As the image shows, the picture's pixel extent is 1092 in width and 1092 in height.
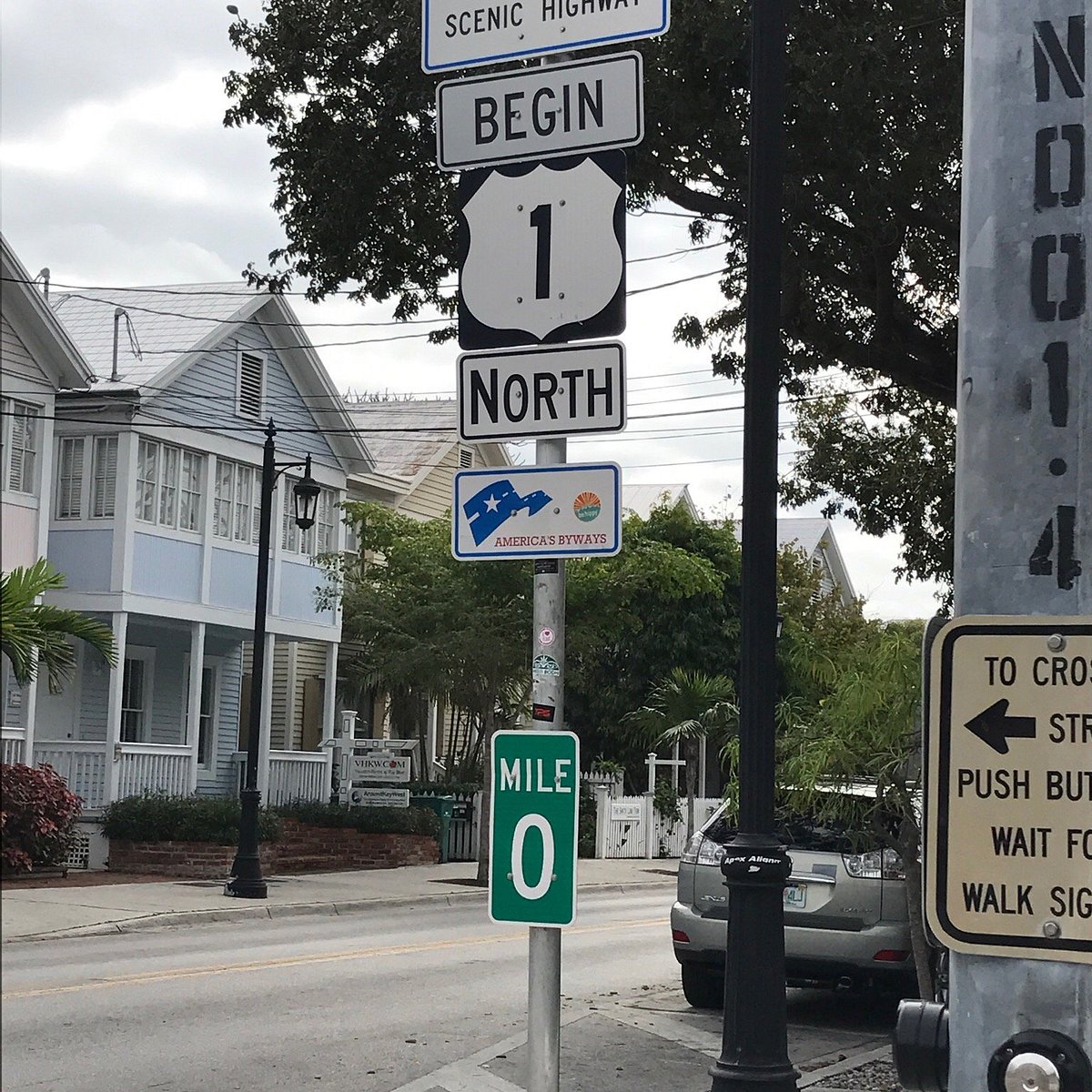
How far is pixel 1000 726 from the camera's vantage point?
7.04 ft

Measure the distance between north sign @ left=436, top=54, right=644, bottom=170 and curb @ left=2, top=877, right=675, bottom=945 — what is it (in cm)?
1168

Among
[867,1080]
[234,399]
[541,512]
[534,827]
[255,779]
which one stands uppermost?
[234,399]

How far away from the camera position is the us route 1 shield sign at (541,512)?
15.9 feet

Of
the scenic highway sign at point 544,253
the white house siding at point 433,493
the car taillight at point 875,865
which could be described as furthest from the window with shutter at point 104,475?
the scenic highway sign at point 544,253

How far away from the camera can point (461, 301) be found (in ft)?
16.6

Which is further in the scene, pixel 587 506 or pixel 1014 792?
pixel 587 506

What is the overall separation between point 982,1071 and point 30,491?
24.2 m

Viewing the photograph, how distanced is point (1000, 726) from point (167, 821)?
23.7 metres

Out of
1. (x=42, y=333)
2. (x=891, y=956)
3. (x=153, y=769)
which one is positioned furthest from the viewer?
(x=153, y=769)

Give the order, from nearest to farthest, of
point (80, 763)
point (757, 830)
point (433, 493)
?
point (757, 830)
point (80, 763)
point (433, 493)

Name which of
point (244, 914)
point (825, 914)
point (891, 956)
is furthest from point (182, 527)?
point (891, 956)

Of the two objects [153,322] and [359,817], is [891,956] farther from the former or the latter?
[153,322]

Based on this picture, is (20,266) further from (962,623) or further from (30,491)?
(962,623)

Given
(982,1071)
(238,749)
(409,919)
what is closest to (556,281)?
(982,1071)
